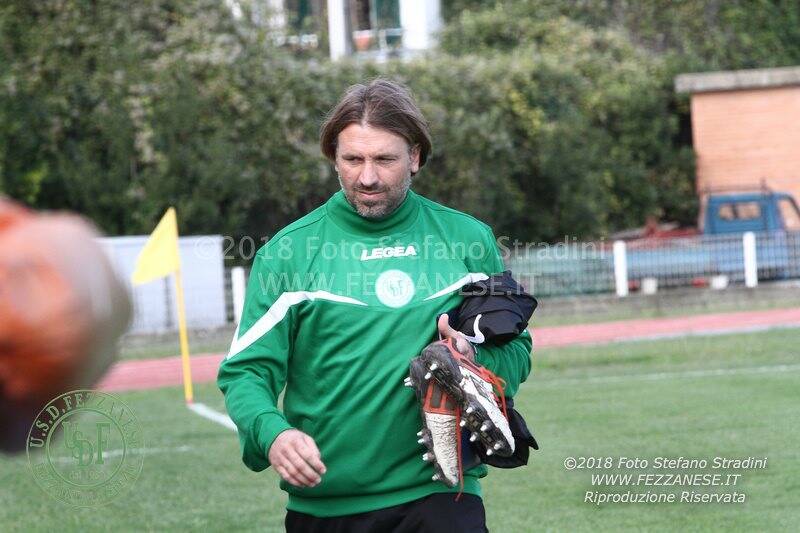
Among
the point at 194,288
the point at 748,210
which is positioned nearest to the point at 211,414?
the point at 194,288

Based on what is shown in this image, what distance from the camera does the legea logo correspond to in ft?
13.0

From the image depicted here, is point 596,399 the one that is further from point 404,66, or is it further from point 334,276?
point 404,66

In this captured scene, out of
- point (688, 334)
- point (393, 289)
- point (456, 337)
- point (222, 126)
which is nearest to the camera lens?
point (456, 337)

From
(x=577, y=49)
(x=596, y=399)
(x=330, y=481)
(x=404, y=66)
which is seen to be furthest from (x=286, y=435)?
(x=577, y=49)

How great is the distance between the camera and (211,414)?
13461 millimetres

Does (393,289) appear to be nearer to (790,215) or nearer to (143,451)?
(143,451)

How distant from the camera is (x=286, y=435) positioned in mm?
3637

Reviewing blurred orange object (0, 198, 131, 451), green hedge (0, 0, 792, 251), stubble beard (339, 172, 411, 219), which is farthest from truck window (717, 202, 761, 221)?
blurred orange object (0, 198, 131, 451)

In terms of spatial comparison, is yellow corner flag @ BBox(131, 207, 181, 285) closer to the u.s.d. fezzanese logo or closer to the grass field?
the grass field

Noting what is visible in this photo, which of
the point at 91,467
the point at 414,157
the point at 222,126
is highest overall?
the point at 222,126

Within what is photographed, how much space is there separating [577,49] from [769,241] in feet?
33.5

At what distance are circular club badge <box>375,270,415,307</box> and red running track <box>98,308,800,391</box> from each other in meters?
12.9

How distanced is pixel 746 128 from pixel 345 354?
92.0 ft

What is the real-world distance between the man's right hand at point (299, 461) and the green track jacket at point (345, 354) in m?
0.21
